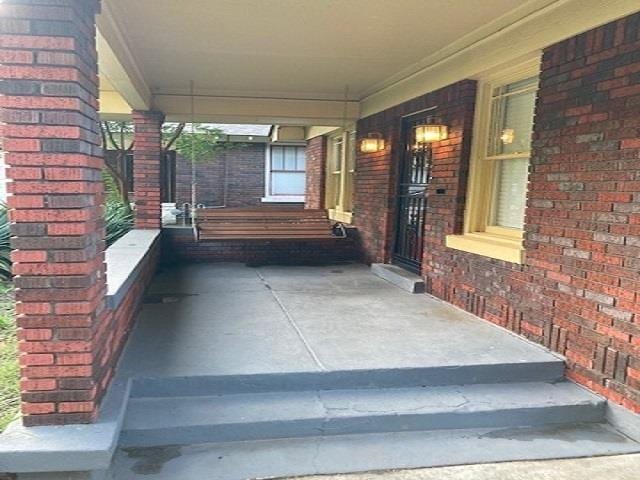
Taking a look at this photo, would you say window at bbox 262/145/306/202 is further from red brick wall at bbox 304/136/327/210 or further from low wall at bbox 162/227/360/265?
low wall at bbox 162/227/360/265

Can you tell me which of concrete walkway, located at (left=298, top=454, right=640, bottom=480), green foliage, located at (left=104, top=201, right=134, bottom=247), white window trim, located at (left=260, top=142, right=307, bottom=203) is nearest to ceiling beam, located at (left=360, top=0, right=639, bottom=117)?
concrete walkway, located at (left=298, top=454, right=640, bottom=480)

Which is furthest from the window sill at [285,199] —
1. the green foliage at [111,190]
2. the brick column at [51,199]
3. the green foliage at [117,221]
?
the brick column at [51,199]

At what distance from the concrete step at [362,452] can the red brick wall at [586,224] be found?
49 centimetres

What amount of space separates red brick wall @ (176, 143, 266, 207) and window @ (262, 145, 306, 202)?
0.26m

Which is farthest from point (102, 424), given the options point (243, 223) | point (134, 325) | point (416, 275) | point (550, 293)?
point (243, 223)

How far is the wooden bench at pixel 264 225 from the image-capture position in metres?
7.55

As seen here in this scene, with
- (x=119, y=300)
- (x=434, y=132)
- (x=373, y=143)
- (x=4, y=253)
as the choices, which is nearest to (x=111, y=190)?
(x=4, y=253)

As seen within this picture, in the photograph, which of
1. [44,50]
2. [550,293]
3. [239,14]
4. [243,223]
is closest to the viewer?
[44,50]

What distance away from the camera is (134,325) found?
164 inches

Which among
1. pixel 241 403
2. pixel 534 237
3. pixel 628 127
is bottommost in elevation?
pixel 241 403

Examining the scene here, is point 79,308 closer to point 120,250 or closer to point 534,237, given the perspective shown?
point 120,250

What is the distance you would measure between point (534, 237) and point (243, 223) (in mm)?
4870

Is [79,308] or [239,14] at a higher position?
[239,14]

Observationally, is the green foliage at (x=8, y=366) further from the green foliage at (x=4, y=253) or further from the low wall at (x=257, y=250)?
the low wall at (x=257, y=250)
